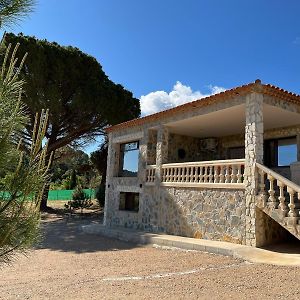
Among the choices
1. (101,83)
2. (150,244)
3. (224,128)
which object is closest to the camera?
(150,244)

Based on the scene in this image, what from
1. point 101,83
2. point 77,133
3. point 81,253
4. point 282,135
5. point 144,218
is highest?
point 101,83

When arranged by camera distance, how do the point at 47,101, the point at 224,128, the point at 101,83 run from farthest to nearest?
the point at 101,83
the point at 47,101
the point at 224,128

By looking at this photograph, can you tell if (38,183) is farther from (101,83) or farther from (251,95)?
(101,83)

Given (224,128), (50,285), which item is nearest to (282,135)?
(224,128)

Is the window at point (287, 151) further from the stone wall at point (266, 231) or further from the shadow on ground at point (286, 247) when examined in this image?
the shadow on ground at point (286, 247)

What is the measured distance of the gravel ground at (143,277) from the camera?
16.6 feet

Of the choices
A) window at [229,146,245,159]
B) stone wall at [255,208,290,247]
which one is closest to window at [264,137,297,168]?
window at [229,146,245,159]

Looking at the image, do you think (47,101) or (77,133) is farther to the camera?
(77,133)

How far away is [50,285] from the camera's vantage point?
5.69 metres

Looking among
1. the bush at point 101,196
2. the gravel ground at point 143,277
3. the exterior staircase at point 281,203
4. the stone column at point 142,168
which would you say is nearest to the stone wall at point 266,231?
the exterior staircase at point 281,203

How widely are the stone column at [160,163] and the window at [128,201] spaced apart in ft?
7.09

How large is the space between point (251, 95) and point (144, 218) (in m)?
Result: 6.11

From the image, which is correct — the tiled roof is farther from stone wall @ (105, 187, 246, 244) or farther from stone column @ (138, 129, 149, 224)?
stone wall @ (105, 187, 246, 244)

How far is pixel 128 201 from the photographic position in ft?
46.4
